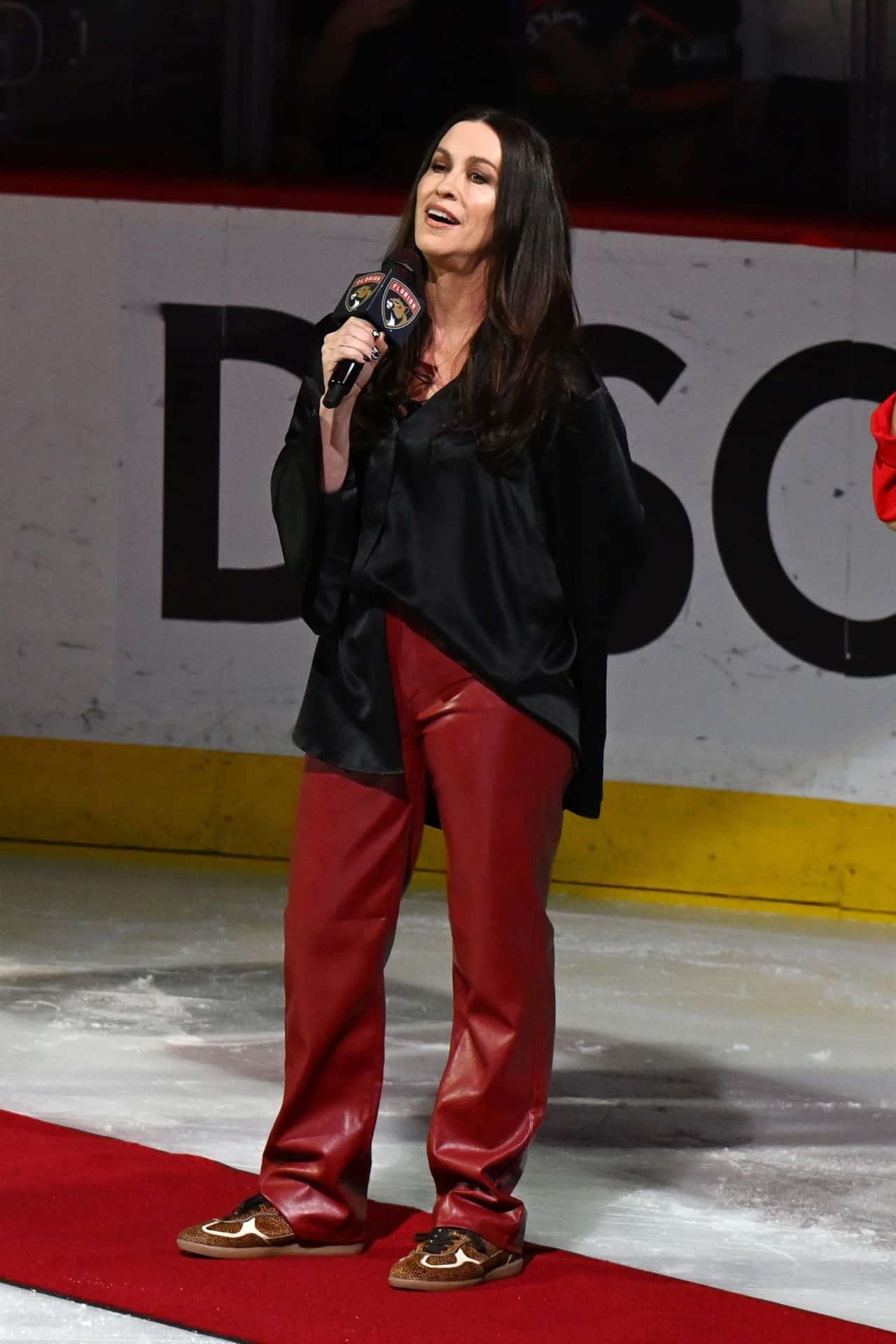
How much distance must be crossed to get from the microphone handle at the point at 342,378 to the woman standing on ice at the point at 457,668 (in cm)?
11

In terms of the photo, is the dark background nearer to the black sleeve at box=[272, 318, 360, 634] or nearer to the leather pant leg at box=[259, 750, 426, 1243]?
the black sleeve at box=[272, 318, 360, 634]

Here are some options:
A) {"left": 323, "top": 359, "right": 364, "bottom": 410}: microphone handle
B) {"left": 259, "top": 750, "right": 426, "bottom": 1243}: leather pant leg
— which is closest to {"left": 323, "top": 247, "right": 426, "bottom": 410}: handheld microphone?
{"left": 323, "top": 359, "right": 364, "bottom": 410}: microphone handle

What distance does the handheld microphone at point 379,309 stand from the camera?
263 cm

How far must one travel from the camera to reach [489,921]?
280 centimetres

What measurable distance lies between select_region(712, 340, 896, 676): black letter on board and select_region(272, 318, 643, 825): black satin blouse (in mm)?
2722

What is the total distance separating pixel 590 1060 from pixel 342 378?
1.96m

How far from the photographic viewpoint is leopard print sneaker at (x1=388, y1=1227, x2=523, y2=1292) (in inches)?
109

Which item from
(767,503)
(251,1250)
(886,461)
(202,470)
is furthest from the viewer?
(202,470)

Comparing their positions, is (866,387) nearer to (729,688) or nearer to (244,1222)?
(729,688)

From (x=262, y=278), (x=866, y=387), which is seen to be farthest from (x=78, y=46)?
(x=866, y=387)

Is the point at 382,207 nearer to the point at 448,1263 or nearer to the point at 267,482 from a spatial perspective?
the point at 267,482

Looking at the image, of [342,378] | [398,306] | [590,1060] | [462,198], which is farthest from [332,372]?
[590,1060]

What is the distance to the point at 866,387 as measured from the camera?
216 inches

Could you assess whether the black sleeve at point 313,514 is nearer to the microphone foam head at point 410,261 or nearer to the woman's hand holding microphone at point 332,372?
the woman's hand holding microphone at point 332,372
